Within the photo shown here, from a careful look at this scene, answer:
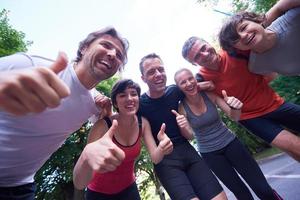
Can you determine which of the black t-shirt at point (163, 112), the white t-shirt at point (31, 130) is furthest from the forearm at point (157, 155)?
the white t-shirt at point (31, 130)

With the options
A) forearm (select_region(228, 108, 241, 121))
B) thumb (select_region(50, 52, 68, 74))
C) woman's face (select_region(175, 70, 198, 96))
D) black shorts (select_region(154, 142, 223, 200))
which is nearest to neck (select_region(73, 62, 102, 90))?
woman's face (select_region(175, 70, 198, 96))

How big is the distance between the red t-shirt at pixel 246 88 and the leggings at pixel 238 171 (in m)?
0.50

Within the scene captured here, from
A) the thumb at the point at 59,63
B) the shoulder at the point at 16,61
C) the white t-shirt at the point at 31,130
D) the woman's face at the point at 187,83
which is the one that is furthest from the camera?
the woman's face at the point at 187,83

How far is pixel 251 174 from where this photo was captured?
3.43 m

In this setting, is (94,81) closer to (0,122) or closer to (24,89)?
(0,122)

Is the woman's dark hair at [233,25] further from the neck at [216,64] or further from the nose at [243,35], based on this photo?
the neck at [216,64]

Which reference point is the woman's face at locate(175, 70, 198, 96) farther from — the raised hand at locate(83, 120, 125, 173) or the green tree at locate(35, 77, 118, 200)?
the green tree at locate(35, 77, 118, 200)

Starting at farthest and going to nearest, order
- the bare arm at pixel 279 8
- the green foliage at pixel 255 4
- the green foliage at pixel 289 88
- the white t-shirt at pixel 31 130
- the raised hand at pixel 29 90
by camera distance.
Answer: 1. the green foliage at pixel 255 4
2. the green foliage at pixel 289 88
3. the bare arm at pixel 279 8
4. the white t-shirt at pixel 31 130
5. the raised hand at pixel 29 90

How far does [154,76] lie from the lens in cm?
378

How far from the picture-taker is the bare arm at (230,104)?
3249 mm

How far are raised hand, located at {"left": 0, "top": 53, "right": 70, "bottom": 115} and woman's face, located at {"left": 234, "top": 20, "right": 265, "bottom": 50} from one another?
2.79 m

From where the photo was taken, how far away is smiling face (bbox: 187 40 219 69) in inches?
146

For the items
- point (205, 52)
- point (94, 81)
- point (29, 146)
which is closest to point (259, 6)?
point (205, 52)

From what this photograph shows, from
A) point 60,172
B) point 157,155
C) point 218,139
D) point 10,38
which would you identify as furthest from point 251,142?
point 157,155
